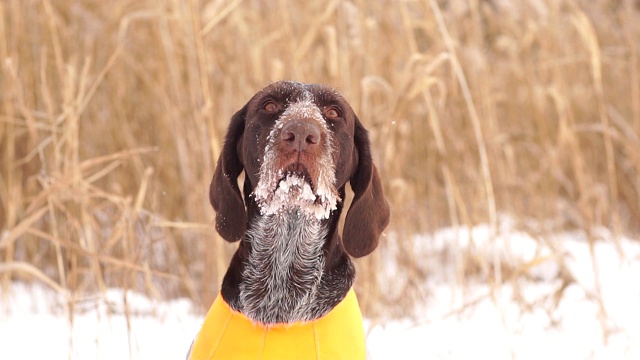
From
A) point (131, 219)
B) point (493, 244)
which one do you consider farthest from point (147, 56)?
point (493, 244)

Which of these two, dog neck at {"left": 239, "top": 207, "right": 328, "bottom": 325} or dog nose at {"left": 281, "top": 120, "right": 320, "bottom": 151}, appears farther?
dog neck at {"left": 239, "top": 207, "right": 328, "bottom": 325}

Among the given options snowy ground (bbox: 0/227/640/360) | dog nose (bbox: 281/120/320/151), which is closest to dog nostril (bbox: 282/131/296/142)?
dog nose (bbox: 281/120/320/151)

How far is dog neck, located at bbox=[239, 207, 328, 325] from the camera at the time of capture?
3002mm

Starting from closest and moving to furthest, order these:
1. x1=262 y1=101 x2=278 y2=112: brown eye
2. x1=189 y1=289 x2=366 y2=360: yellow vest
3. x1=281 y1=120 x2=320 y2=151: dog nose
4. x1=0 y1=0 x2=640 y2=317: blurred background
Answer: x1=281 y1=120 x2=320 y2=151: dog nose → x1=189 y1=289 x2=366 y2=360: yellow vest → x1=262 y1=101 x2=278 y2=112: brown eye → x1=0 y1=0 x2=640 y2=317: blurred background

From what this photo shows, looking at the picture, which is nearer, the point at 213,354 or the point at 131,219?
the point at 213,354

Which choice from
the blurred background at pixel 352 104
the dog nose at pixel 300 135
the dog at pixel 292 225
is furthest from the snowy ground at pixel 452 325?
the dog nose at pixel 300 135

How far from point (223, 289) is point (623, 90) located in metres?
4.53

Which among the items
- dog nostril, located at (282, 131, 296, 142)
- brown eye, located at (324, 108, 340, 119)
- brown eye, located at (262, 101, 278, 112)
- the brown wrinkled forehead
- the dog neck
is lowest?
the dog neck

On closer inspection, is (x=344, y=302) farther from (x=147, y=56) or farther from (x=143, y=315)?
(x=147, y=56)

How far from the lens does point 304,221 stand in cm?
310

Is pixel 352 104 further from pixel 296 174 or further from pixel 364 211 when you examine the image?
pixel 296 174

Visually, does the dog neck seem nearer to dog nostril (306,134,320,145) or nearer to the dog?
the dog

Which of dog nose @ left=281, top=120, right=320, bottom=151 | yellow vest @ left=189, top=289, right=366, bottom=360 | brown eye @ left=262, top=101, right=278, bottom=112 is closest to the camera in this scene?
dog nose @ left=281, top=120, right=320, bottom=151

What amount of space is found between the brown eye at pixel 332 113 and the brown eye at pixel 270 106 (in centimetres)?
17
